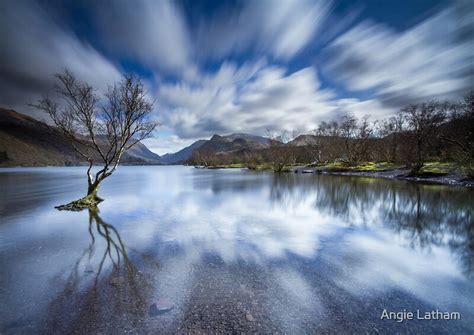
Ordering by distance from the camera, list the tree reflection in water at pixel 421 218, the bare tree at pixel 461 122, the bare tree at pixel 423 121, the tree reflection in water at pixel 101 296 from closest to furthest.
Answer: the tree reflection in water at pixel 101 296 < the tree reflection in water at pixel 421 218 < the bare tree at pixel 423 121 < the bare tree at pixel 461 122

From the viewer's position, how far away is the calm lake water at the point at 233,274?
4184 mm

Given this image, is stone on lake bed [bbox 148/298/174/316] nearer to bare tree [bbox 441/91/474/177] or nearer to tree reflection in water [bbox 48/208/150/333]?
tree reflection in water [bbox 48/208/150/333]

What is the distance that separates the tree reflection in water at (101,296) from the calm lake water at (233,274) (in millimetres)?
26

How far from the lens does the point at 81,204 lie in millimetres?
16438

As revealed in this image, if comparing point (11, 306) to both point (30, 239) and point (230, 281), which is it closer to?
point (230, 281)

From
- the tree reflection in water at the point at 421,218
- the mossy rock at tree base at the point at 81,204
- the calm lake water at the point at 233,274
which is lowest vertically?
the tree reflection in water at the point at 421,218

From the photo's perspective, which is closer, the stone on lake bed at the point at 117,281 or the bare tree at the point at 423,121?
the stone on lake bed at the point at 117,281

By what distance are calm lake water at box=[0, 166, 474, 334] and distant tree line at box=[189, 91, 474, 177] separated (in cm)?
3178

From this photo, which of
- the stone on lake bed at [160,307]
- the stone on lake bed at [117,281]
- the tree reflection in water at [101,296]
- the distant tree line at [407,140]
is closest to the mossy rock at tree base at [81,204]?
the tree reflection in water at [101,296]

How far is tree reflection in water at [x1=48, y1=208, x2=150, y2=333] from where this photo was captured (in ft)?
13.3

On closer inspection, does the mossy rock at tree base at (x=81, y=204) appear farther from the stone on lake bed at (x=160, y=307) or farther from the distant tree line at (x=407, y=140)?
the distant tree line at (x=407, y=140)

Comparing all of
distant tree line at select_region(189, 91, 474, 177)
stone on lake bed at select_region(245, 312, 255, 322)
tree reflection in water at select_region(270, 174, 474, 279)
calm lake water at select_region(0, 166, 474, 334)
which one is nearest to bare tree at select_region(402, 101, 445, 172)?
distant tree line at select_region(189, 91, 474, 177)

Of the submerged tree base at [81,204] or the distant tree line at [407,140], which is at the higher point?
the distant tree line at [407,140]

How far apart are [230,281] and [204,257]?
187cm
